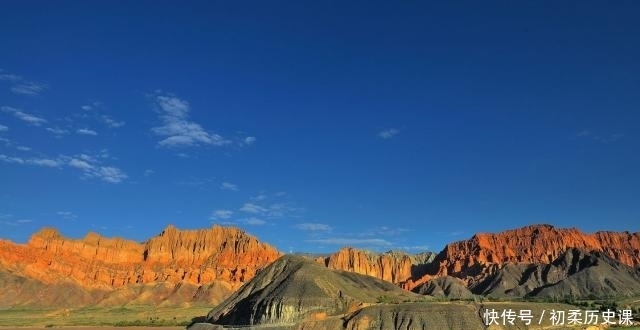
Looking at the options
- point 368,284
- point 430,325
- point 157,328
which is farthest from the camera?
point 157,328

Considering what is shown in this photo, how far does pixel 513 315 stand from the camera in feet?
360

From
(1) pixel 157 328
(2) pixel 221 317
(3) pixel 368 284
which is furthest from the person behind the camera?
(1) pixel 157 328

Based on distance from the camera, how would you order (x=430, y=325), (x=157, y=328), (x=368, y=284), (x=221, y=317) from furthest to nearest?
(x=157, y=328) < (x=368, y=284) < (x=221, y=317) < (x=430, y=325)

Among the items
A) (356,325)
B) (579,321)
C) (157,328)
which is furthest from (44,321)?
(579,321)

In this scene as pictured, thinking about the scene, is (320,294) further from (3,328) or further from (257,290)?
(3,328)

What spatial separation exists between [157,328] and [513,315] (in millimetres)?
86578

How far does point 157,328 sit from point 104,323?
2765 centimetres

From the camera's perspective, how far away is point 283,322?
108375 mm

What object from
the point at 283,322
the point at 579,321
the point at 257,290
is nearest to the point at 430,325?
the point at 283,322

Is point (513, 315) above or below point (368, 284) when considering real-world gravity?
below

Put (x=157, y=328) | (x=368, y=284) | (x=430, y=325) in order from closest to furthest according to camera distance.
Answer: (x=430, y=325)
(x=368, y=284)
(x=157, y=328)

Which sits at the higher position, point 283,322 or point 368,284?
point 368,284

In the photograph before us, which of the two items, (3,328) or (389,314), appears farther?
(3,328)

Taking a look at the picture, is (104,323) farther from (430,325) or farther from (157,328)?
(430,325)
